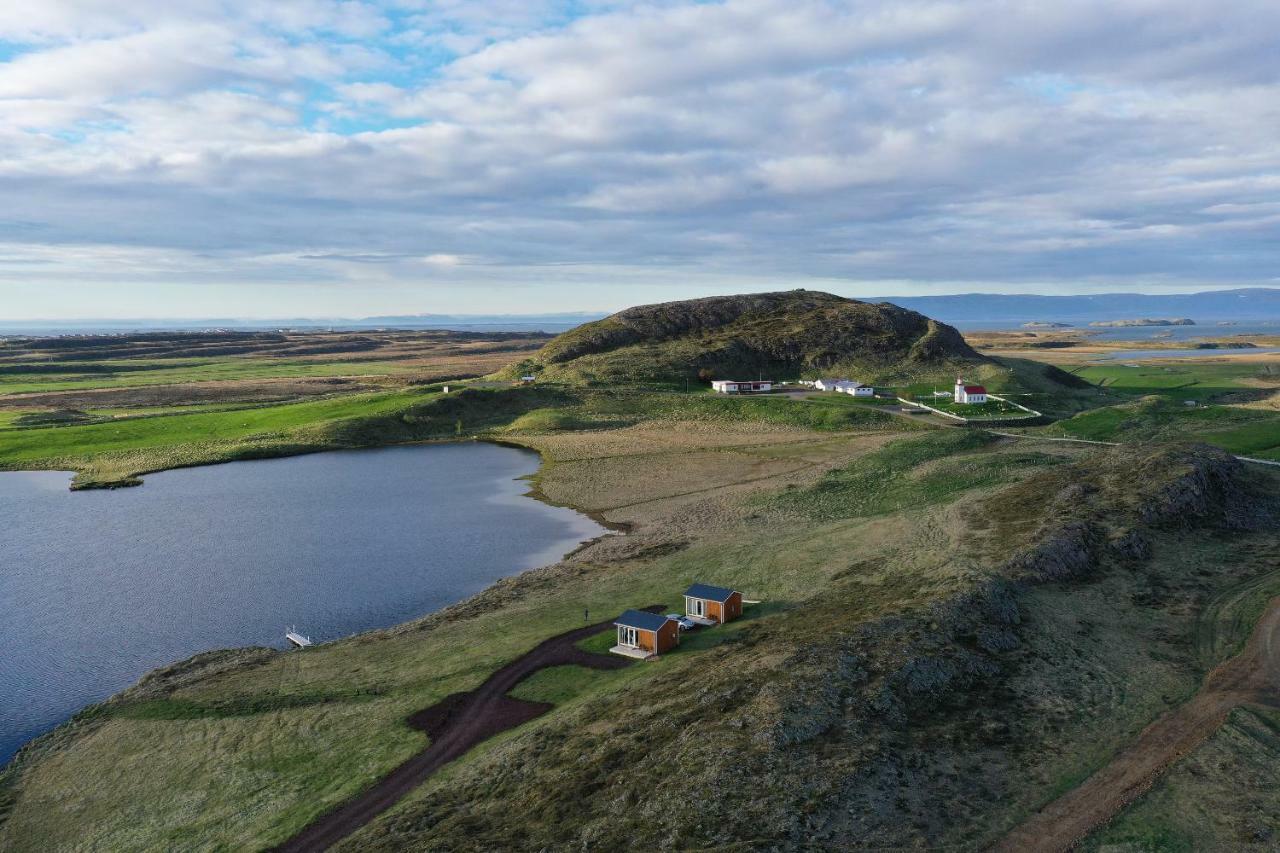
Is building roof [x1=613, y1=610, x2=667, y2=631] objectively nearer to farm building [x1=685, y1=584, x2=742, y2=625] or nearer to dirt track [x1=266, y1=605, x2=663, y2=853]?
dirt track [x1=266, y1=605, x2=663, y2=853]

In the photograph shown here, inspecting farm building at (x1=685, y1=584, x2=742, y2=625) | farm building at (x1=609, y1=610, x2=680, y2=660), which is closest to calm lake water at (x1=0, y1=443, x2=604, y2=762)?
farm building at (x1=609, y1=610, x2=680, y2=660)

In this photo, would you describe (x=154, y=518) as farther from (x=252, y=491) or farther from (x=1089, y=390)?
(x=1089, y=390)

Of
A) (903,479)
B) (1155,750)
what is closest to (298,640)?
(1155,750)

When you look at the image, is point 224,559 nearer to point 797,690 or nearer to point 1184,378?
point 797,690

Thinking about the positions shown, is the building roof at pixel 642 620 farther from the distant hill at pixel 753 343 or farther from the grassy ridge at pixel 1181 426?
the distant hill at pixel 753 343

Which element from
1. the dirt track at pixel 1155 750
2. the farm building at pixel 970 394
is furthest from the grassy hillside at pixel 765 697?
the farm building at pixel 970 394

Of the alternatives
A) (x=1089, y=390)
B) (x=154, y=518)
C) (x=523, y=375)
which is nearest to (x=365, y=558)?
(x=154, y=518)
